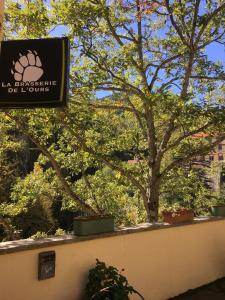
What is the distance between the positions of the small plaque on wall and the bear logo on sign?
176 centimetres

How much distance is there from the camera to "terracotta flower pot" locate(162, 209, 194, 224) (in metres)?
5.70

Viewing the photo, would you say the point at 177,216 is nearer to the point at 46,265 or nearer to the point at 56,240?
the point at 56,240

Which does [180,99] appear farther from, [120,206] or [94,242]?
[120,206]

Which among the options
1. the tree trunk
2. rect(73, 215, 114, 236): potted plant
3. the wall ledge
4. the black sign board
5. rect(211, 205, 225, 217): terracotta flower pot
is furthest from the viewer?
A: the tree trunk

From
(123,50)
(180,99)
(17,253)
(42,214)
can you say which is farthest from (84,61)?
(42,214)

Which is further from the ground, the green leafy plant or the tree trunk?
the tree trunk

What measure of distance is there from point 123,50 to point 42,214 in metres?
17.1

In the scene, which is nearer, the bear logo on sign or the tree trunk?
the bear logo on sign

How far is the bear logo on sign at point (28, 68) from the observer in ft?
12.0

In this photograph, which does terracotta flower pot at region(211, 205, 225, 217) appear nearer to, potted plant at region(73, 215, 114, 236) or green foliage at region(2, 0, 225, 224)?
green foliage at region(2, 0, 225, 224)

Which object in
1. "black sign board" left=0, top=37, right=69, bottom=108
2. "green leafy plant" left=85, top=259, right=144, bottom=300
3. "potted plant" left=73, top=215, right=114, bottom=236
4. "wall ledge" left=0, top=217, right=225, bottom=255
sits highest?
"black sign board" left=0, top=37, right=69, bottom=108

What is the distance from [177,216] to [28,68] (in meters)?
3.22

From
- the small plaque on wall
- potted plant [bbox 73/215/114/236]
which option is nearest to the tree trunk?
potted plant [bbox 73/215/114/236]

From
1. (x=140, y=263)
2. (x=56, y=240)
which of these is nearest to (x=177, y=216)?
(x=140, y=263)
